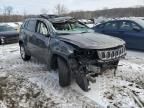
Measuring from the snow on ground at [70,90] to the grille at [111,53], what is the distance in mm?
786

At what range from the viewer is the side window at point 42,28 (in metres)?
7.20

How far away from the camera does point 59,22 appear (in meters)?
7.18

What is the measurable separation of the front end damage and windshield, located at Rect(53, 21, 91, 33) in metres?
1.40

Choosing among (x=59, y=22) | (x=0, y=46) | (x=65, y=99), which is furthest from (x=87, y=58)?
(x=0, y=46)

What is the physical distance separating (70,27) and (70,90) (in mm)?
2089

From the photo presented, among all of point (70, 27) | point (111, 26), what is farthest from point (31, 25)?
point (111, 26)

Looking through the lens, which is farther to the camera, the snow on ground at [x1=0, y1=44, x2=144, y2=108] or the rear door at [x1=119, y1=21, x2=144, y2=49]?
the rear door at [x1=119, y1=21, x2=144, y2=49]

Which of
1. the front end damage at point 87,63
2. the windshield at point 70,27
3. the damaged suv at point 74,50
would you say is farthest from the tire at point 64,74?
the windshield at point 70,27

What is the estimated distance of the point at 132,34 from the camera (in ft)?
34.6

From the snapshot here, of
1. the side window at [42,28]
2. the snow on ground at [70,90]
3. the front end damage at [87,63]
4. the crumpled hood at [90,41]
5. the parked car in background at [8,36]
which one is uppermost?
the side window at [42,28]

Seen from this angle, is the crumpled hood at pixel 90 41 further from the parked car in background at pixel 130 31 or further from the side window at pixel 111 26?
the side window at pixel 111 26

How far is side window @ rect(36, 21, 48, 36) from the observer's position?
7196mm

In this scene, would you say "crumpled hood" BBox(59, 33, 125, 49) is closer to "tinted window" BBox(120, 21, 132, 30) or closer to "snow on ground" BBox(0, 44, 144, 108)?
"snow on ground" BBox(0, 44, 144, 108)

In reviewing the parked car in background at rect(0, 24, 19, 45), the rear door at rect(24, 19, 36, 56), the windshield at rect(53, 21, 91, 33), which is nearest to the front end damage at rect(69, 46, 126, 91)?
the windshield at rect(53, 21, 91, 33)
